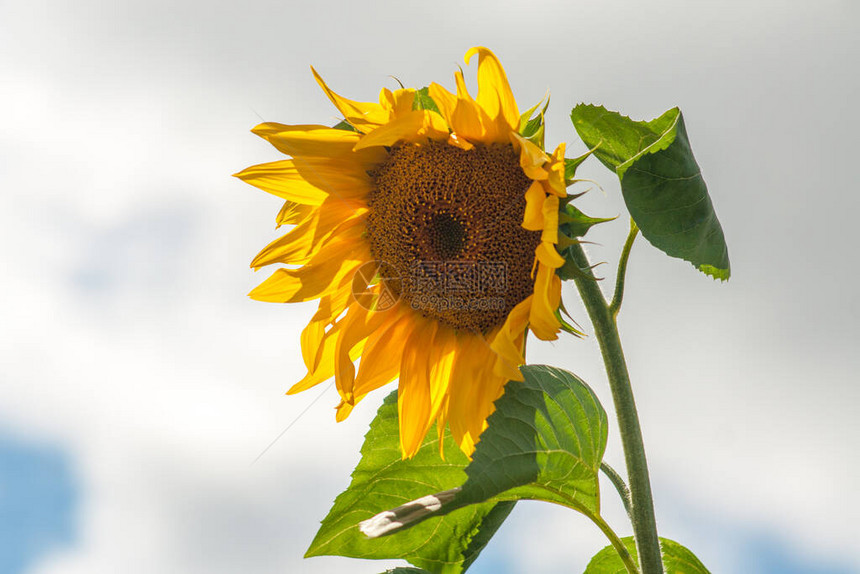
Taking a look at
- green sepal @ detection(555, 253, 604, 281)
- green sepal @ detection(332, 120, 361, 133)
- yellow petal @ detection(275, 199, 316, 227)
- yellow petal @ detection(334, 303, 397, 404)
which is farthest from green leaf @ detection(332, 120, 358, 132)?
green sepal @ detection(555, 253, 604, 281)

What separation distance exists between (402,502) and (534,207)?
Answer: 2.70ft

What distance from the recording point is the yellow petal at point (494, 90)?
5.37 ft

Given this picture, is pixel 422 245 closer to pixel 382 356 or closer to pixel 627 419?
pixel 382 356

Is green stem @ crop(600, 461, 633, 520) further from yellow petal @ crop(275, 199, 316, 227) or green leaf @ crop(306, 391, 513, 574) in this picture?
yellow petal @ crop(275, 199, 316, 227)

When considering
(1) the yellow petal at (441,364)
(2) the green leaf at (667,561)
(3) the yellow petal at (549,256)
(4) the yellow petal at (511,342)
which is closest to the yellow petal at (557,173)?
(3) the yellow petal at (549,256)

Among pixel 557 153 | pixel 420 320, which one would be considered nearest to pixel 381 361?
pixel 420 320

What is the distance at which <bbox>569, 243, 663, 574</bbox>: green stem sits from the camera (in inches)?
65.1

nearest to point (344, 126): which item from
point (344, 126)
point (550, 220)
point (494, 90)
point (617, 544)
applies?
point (344, 126)

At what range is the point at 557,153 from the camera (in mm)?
1556

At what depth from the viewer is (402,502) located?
73.4 inches

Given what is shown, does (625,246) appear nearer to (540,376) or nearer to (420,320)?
(540,376)

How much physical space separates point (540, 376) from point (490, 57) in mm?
717

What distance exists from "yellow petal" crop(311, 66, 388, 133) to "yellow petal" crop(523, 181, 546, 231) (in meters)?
0.41

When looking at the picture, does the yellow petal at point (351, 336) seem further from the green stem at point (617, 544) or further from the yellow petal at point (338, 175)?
the green stem at point (617, 544)
